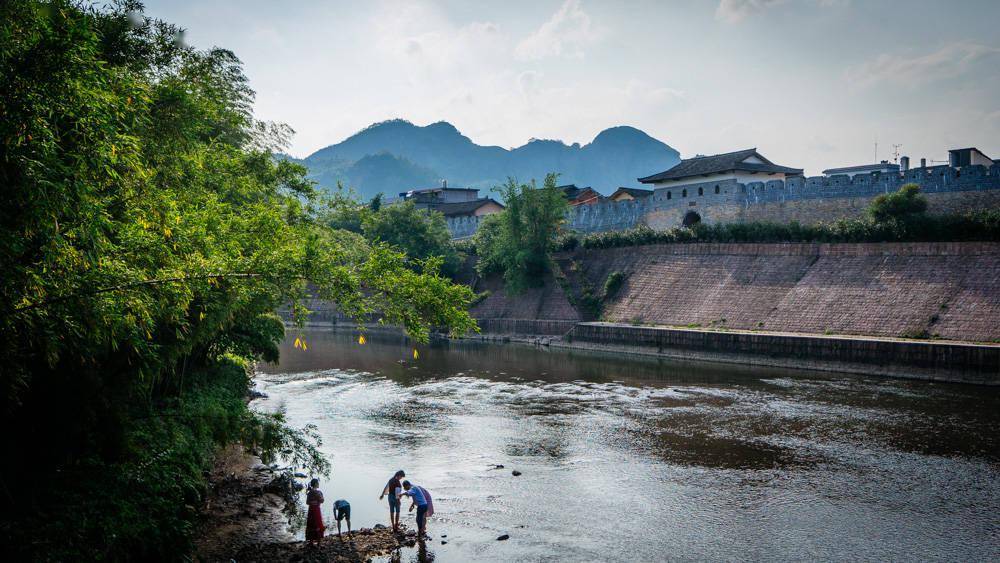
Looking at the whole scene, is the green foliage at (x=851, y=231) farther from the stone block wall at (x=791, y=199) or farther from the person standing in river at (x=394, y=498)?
the person standing in river at (x=394, y=498)

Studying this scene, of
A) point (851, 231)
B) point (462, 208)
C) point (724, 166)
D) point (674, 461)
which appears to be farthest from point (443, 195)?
point (674, 461)

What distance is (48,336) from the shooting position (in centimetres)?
701

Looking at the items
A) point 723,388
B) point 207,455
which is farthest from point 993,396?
point 207,455

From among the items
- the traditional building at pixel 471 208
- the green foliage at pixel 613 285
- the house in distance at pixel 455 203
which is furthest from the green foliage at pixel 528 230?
the traditional building at pixel 471 208

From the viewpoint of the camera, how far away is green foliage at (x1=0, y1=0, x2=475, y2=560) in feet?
21.7

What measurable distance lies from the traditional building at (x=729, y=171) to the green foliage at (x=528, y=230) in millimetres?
7867

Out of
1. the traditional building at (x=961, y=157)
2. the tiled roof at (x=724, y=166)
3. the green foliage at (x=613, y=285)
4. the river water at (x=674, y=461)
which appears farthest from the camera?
the tiled roof at (x=724, y=166)

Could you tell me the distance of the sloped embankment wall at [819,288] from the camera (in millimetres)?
27328

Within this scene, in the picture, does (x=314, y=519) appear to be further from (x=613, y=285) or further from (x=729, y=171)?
(x=729, y=171)

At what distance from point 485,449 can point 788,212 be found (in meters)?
31.9

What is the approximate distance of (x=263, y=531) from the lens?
11.8m

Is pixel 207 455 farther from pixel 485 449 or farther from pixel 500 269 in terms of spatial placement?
pixel 500 269

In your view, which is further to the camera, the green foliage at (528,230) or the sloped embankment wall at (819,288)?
the green foliage at (528,230)

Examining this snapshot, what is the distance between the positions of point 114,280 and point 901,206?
3439 cm
